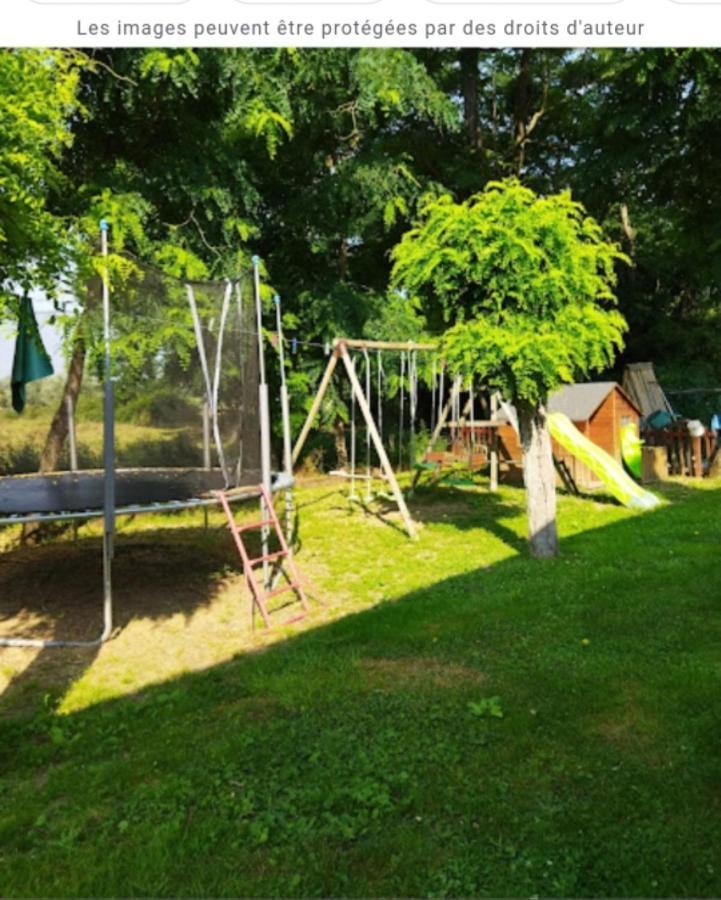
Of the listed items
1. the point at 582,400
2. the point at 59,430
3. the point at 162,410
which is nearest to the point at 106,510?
the point at 162,410

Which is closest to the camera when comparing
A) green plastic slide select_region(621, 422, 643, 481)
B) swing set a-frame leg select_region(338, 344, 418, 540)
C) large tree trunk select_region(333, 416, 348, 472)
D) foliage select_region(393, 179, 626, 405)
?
foliage select_region(393, 179, 626, 405)

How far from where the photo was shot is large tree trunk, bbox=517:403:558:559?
729 centimetres

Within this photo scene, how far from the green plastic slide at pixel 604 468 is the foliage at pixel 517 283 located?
13.6ft

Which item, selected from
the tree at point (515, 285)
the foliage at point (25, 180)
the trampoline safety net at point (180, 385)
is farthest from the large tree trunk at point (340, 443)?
the foliage at point (25, 180)

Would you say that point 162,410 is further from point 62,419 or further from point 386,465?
point 386,465

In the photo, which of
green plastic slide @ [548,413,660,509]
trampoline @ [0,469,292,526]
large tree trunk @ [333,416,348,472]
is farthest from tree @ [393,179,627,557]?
large tree trunk @ [333,416,348,472]

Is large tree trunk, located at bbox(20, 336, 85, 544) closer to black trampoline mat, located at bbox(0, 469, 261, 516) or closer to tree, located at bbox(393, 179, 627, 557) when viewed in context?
black trampoline mat, located at bbox(0, 469, 261, 516)

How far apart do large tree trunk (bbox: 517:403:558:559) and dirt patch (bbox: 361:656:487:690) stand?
3.13 metres

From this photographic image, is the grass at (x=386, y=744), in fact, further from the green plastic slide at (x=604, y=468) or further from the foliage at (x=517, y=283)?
the green plastic slide at (x=604, y=468)

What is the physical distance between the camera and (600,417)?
44.5ft

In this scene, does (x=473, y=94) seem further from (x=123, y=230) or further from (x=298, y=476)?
(x=123, y=230)

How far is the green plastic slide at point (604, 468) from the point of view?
10.4 meters

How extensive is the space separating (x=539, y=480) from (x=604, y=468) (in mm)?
4002

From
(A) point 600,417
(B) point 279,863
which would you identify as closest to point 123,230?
(B) point 279,863
